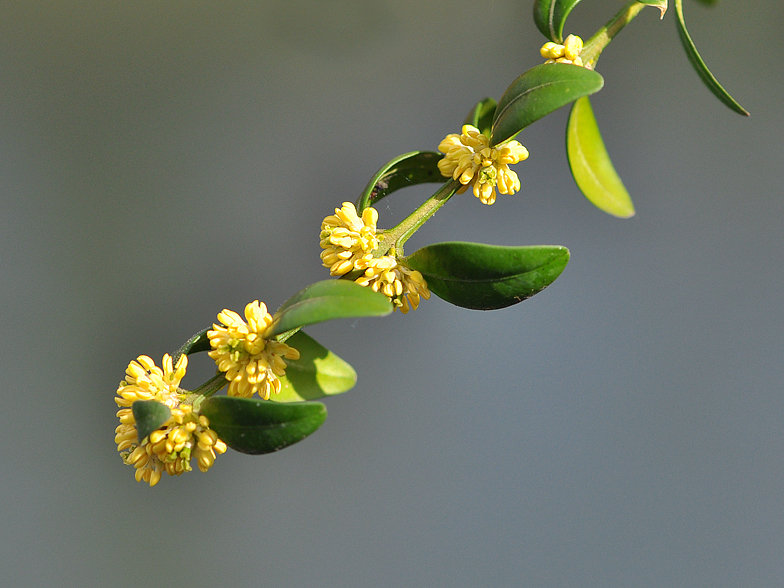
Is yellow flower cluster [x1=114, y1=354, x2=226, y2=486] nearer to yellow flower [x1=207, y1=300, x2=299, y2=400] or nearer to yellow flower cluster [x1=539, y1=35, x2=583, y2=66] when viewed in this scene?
yellow flower [x1=207, y1=300, x2=299, y2=400]

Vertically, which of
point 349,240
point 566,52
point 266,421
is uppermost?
point 566,52

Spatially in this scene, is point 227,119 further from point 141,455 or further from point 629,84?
point 141,455

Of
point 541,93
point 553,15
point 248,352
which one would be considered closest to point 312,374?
point 248,352

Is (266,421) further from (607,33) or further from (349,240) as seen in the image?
(607,33)

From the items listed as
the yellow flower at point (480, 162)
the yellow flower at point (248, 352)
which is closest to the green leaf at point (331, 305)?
the yellow flower at point (248, 352)

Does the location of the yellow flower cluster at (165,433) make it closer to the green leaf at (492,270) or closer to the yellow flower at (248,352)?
the yellow flower at (248,352)

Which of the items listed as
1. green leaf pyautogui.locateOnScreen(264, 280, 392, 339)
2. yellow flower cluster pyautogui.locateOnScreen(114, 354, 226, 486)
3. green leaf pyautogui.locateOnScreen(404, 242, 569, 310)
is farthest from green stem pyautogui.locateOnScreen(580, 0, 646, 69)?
yellow flower cluster pyautogui.locateOnScreen(114, 354, 226, 486)
